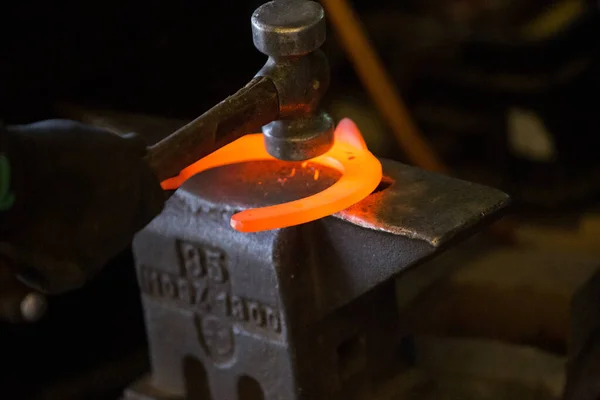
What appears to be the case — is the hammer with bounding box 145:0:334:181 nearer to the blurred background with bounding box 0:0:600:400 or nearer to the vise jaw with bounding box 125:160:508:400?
the vise jaw with bounding box 125:160:508:400

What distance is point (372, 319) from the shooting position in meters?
0.74

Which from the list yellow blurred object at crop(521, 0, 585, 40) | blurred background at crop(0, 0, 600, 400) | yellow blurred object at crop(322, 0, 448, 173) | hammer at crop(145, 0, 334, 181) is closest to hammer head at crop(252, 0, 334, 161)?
hammer at crop(145, 0, 334, 181)

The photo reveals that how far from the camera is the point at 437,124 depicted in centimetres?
167

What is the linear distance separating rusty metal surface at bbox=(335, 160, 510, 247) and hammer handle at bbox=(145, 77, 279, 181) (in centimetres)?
9

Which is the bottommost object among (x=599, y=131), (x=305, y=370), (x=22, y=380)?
(x=22, y=380)

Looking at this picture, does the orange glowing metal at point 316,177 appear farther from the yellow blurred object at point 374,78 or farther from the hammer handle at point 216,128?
the yellow blurred object at point 374,78

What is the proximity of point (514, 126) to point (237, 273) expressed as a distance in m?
1.03

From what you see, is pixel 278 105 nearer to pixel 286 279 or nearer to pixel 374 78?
pixel 286 279

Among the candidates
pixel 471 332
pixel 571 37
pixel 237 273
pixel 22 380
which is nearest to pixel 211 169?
pixel 237 273

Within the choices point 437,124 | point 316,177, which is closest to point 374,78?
point 316,177

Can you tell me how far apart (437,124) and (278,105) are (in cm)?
107

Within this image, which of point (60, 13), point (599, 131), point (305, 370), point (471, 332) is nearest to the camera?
point (305, 370)

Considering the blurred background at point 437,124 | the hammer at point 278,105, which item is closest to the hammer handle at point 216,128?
the hammer at point 278,105

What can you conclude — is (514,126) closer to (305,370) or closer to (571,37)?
(571,37)
